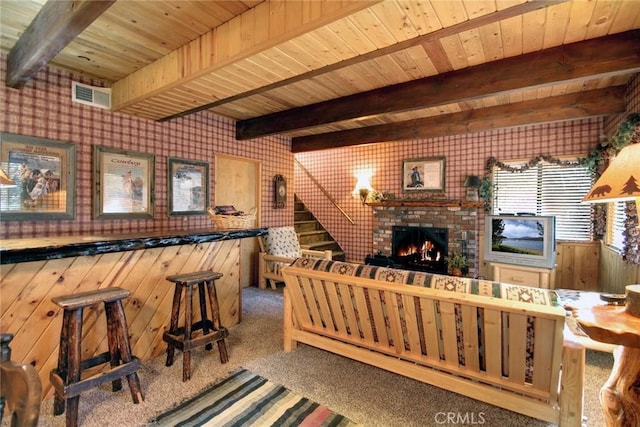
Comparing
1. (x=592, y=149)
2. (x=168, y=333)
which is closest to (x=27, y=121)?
(x=168, y=333)

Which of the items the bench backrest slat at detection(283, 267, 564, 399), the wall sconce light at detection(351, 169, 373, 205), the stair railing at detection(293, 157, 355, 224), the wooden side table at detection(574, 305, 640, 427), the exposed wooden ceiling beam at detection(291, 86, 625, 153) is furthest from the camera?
the stair railing at detection(293, 157, 355, 224)

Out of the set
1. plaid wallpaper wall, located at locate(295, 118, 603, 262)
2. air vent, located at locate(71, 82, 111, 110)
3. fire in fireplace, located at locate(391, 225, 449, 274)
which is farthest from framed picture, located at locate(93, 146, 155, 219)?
fire in fireplace, located at locate(391, 225, 449, 274)

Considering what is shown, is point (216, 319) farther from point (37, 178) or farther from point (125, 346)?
point (37, 178)

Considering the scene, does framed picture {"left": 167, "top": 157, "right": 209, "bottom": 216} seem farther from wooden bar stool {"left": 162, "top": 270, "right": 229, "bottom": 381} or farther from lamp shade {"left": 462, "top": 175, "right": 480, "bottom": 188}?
lamp shade {"left": 462, "top": 175, "right": 480, "bottom": 188}

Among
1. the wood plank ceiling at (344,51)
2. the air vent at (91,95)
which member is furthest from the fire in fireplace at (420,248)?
the air vent at (91,95)

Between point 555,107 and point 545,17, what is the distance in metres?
1.96

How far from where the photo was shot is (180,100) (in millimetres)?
2883

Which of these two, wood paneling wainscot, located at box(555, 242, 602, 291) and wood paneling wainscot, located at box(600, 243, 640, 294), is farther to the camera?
wood paneling wainscot, located at box(555, 242, 602, 291)

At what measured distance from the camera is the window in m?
4.44

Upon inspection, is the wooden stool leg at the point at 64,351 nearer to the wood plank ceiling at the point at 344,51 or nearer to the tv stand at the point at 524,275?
the wood plank ceiling at the point at 344,51

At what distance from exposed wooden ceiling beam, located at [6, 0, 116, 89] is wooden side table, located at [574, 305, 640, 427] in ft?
8.86

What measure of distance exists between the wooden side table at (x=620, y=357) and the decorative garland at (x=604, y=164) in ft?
6.05

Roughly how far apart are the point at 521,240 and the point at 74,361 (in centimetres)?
488

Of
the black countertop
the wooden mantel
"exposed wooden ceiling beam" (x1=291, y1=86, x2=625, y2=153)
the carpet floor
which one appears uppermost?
"exposed wooden ceiling beam" (x1=291, y1=86, x2=625, y2=153)
